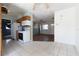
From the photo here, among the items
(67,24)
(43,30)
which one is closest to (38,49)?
(43,30)

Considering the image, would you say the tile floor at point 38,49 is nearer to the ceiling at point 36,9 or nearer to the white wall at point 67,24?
the white wall at point 67,24

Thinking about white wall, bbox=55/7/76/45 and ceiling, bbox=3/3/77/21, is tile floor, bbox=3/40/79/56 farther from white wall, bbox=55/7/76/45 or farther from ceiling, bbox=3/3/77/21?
ceiling, bbox=3/3/77/21

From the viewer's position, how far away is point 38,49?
2.64 metres

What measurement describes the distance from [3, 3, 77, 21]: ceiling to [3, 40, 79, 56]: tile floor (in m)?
0.62

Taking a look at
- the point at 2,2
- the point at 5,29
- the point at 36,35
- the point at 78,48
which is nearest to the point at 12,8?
the point at 2,2

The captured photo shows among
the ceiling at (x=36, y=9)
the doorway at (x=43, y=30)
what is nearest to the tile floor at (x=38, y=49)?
the doorway at (x=43, y=30)

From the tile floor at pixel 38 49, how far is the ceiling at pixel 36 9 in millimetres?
624

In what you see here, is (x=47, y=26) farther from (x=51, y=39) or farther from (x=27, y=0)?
(x=27, y=0)

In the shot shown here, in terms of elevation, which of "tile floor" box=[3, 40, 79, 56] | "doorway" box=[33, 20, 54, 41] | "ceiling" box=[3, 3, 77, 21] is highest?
"ceiling" box=[3, 3, 77, 21]

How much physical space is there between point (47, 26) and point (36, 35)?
34 centimetres

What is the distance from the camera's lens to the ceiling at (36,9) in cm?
229

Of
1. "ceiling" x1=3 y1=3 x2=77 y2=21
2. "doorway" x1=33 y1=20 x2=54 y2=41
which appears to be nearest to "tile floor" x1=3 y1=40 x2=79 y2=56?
"doorway" x1=33 y1=20 x2=54 y2=41

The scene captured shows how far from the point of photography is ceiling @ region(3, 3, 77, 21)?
7.52 feet

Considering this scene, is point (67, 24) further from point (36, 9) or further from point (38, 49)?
point (38, 49)
